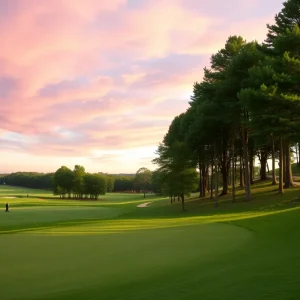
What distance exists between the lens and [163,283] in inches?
322

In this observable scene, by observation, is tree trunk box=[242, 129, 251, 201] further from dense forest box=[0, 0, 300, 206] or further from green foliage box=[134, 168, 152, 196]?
green foliage box=[134, 168, 152, 196]

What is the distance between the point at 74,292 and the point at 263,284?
12.3 ft

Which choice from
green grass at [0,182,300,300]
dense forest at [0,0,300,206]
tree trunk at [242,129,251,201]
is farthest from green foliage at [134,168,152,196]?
green grass at [0,182,300,300]

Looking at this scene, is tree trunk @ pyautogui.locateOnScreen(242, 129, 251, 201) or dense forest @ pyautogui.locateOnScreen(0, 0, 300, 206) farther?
tree trunk @ pyautogui.locateOnScreen(242, 129, 251, 201)

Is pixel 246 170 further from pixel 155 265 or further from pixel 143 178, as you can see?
pixel 143 178

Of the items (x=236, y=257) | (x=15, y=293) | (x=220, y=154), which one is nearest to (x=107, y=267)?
(x=15, y=293)

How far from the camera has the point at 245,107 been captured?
33.3 m

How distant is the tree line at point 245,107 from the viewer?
27.4 m

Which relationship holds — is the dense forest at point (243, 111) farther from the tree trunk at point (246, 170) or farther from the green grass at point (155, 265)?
the green grass at point (155, 265)

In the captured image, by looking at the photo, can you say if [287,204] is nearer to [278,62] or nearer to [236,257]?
[278,62]

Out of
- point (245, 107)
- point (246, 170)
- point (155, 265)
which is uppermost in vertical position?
point (245, 107)

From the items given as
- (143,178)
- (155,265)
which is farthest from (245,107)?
(143,178)

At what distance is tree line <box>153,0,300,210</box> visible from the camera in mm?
27391

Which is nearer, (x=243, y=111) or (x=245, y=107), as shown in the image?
(x=245, y=107)
